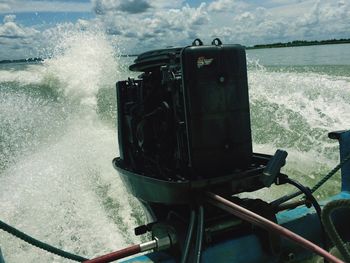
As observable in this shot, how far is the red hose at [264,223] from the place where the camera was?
1391 mm

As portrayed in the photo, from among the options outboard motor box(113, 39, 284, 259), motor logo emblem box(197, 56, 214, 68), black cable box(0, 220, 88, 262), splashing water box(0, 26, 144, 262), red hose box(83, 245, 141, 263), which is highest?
motor logo emblem box(197, 56, 214, 68)

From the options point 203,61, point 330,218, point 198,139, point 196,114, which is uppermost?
point 203,61

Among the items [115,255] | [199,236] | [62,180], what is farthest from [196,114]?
[62,180]

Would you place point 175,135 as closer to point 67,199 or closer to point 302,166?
point 67,199

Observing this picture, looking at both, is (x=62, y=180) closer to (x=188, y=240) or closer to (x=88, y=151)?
(x=88, y=151)

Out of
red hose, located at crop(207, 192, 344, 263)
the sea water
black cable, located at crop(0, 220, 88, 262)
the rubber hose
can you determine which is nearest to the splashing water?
the sea water

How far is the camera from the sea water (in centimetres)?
391

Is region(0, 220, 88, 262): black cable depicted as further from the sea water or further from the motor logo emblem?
the sea water

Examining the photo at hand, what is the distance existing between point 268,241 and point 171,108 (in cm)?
82

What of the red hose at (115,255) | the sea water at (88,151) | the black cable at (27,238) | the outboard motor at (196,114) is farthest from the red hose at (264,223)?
the sea water at (88,151)

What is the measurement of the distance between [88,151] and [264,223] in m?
4.96

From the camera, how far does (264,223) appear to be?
5.20 feet

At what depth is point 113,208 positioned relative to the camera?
4.40 metres

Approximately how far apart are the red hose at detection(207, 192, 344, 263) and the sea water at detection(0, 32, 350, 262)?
2104 millimetres
